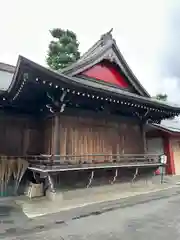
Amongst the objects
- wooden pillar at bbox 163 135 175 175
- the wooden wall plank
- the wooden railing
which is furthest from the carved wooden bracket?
wooden pillar at bbox 163 135 175 175

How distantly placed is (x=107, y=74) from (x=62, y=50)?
18.2 m

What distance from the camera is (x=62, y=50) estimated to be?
27672mm

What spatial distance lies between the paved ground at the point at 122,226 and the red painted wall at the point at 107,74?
665cm

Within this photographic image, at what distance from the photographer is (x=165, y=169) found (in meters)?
14.5

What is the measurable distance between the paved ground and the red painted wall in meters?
6.65

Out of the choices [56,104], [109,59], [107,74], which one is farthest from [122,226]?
Result: [109,59]

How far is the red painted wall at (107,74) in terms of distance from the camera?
1081 cm

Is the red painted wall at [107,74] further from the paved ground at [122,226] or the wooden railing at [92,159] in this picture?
the paved ground at [122,226]

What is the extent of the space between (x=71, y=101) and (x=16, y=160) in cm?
300

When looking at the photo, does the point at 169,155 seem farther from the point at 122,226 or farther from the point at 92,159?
the point at 122,226

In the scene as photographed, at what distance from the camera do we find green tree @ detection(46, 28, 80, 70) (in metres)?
27.3

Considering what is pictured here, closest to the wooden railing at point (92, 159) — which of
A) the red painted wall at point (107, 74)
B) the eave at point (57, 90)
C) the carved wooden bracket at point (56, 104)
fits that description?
the carved wooden bracket at point (56, 104)

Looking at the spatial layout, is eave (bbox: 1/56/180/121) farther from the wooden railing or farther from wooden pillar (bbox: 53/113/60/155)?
the wooden railing

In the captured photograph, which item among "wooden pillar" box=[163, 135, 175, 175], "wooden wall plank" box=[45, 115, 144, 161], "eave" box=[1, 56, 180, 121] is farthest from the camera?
"wooden pillar" box=[163, 135, 175, 175]
